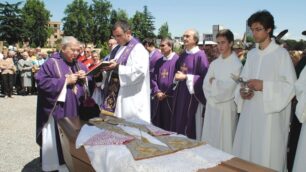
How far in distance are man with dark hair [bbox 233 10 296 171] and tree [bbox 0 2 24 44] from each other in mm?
67757

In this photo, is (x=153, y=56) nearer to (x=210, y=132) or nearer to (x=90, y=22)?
(x=210, y=132)

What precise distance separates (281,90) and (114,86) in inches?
103

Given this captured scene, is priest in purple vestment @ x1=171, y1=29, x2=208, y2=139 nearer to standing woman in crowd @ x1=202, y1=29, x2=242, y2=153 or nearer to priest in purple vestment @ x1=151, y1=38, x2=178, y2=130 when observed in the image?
priest in purple vestment @ x1=151, y1=38, x2=178, y2=130

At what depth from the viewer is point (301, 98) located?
3.87 metres

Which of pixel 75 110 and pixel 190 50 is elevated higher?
pixel 190 50

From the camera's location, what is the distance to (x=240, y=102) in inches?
185

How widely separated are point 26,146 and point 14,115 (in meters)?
3.92

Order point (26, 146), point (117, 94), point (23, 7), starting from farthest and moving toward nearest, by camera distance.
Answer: point (23, 7) → point (26, 146) → point (117, 94)

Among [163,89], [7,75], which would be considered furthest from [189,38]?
[7,75]

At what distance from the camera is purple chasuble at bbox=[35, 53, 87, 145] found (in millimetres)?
5055

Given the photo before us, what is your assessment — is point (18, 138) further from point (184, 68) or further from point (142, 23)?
point (142, 23)

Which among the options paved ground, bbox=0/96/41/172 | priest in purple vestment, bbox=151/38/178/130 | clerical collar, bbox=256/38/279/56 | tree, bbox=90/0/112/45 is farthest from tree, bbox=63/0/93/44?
clerical collar, bbox=256/38/279/56

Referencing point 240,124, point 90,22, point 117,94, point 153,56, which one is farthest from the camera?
point 90,22

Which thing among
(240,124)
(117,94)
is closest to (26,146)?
(117,94)
